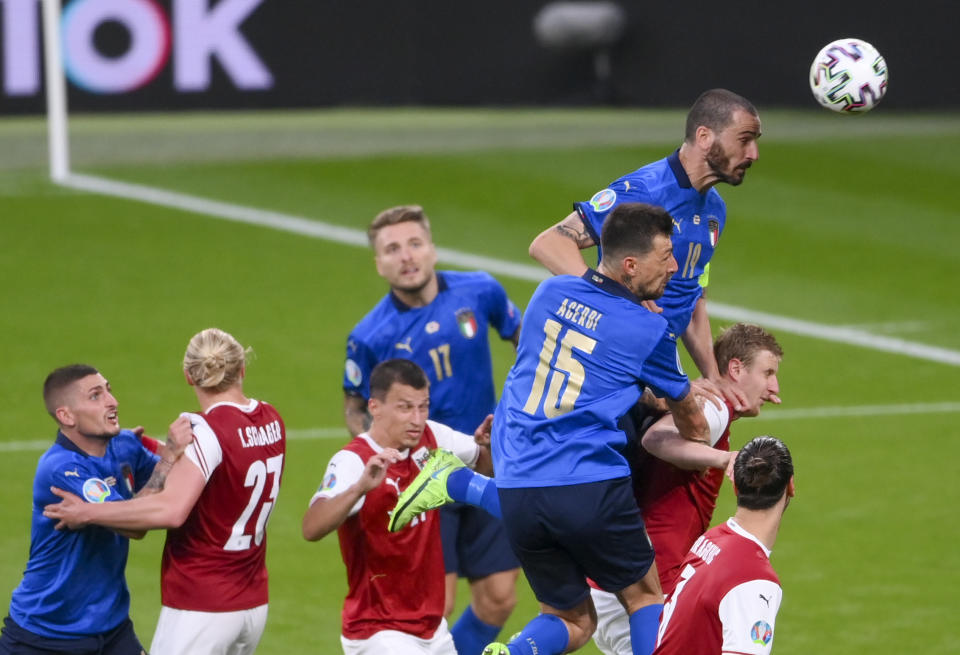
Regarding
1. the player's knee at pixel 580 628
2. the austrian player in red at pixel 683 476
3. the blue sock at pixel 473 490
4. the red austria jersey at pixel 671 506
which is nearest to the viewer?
the player's knee at pixel 580 628

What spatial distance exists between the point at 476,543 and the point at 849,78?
9.80 feet

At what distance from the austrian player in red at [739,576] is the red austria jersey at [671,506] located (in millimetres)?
1351

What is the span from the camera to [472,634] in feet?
28.1

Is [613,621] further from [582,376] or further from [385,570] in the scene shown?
[582,376]

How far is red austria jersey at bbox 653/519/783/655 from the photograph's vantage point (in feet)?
18.9

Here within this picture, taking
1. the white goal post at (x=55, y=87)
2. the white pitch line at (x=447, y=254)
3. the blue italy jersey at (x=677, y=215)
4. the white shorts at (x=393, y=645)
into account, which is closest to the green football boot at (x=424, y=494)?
the white shorts at (x=393, y=645)

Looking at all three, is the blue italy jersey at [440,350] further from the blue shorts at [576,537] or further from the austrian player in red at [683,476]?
the blue shorts at [576,537]

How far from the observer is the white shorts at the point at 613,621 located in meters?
7.61

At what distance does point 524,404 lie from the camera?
6.78m

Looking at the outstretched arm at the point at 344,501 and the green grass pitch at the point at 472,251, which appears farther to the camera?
the green grass pitch at the point at 472,251

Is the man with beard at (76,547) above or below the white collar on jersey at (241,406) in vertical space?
below

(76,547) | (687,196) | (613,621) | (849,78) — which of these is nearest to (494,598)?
(613,621)

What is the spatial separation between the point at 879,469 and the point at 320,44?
11.3 m

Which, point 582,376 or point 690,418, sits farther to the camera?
point 690,418
